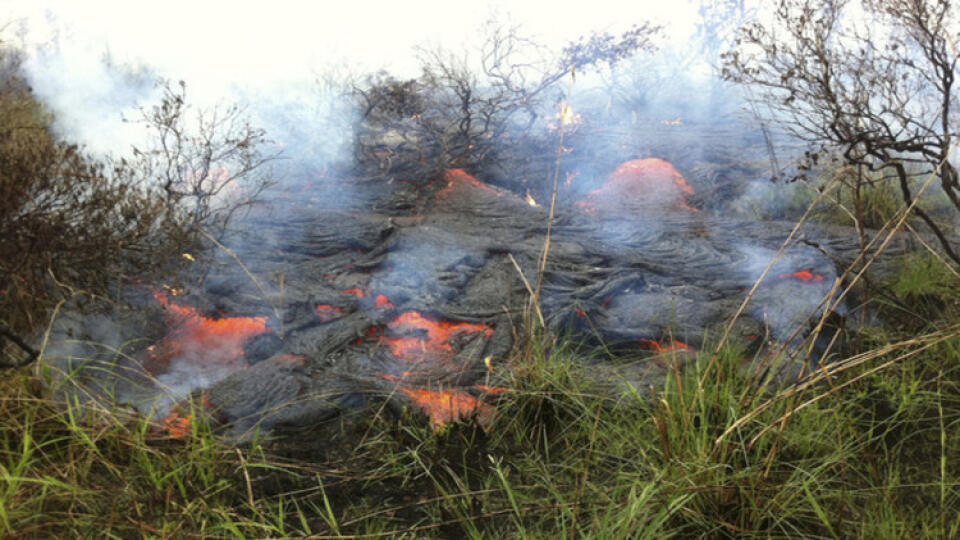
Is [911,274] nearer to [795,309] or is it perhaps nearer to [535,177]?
[795,309]

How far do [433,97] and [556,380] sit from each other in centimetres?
658

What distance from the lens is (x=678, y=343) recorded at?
Answer: 4.05m

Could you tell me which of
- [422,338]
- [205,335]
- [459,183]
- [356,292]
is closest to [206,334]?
[205,335]

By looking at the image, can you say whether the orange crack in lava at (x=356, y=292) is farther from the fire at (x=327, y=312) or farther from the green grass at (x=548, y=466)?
the green grass at (x=548, y=466)

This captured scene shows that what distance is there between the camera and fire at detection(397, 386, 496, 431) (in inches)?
120

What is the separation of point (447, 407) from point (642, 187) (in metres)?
5.81

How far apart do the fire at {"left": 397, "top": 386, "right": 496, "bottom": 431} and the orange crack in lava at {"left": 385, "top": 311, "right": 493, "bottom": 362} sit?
43cm

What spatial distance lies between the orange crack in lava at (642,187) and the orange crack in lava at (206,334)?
425 centimetres

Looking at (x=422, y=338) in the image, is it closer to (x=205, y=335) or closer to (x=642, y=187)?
(x=205, y=335)

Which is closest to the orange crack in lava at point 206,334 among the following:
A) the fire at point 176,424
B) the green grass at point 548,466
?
the fire at point 176,424

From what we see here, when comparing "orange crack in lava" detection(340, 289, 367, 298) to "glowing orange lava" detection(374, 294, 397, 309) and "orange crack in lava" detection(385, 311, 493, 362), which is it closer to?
"glowing orange lava" detection(374, 294, 397, 309)

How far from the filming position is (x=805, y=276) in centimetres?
462

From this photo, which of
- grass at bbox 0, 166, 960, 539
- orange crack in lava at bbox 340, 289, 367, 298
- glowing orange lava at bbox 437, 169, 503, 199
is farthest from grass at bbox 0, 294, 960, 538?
glowing orange lava at bbox 437, 169, 503, 199

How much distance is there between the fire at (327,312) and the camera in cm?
421
